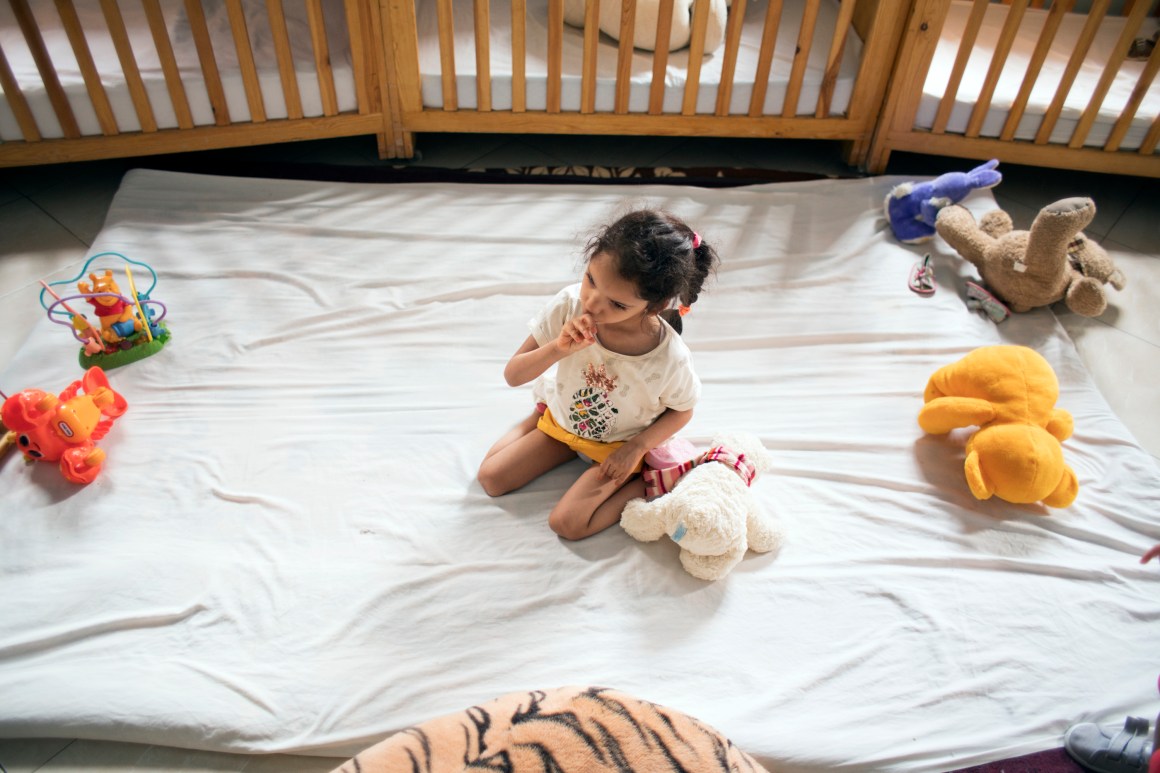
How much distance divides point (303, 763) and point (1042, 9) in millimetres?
3299

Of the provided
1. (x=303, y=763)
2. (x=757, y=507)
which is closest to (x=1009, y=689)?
(x=757, y=507)

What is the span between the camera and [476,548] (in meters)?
1.52

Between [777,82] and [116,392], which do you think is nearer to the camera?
[116,392]

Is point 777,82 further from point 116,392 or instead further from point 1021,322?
point 116,392

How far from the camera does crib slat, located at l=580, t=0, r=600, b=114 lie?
7.39ft

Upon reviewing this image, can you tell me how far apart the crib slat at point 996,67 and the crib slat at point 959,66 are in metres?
0.07

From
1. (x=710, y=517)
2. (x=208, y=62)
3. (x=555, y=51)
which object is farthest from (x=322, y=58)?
(x=710, y=517)

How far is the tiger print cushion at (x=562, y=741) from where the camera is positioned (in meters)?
1.15

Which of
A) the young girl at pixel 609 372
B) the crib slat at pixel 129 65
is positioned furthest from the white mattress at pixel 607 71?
the young girl at pixel 609 372

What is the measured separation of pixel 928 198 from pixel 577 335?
146cm

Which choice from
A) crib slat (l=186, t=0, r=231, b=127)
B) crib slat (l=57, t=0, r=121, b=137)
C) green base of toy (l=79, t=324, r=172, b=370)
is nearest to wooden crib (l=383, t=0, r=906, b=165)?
crib slat (l=186, t=0, r=231, b=127)

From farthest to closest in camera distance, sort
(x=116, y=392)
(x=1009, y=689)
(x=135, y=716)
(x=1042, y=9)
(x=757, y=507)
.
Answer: (x=1042, y=9) < (x=116, y=392) < (x=757, y=507) < (x=1009, y=689) < (x=135, y=716)

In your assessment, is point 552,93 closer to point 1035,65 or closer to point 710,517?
point 1035,65

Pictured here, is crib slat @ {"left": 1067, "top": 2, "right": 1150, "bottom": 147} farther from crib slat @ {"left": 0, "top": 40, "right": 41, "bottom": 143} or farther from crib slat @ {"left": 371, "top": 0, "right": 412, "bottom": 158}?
crib slat @ {"left": 0, "top": 40, "right": 41, "bottom": 143}
